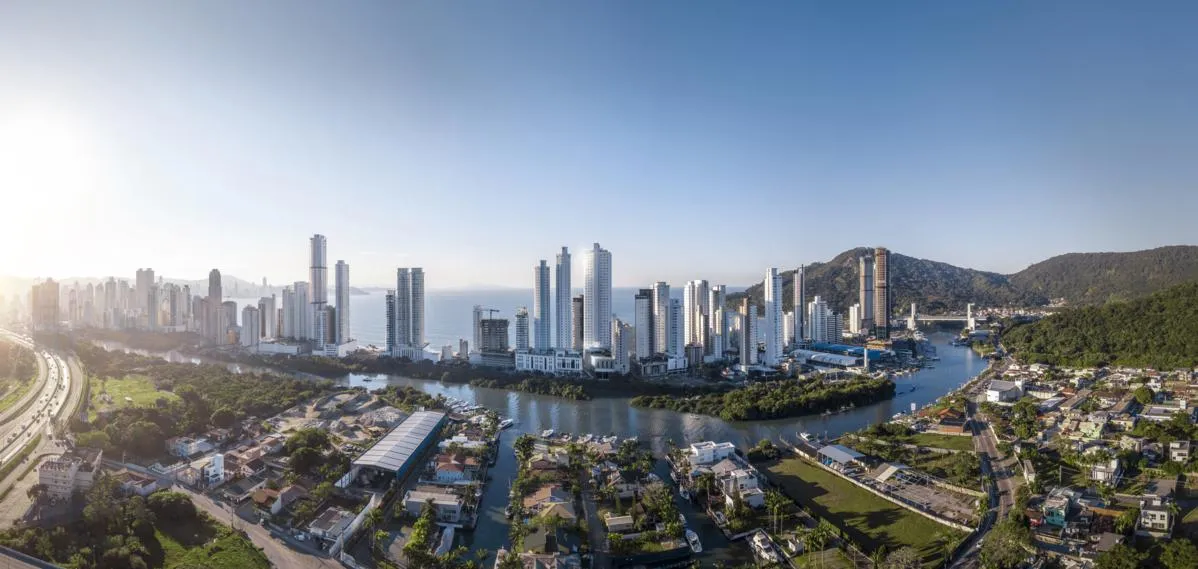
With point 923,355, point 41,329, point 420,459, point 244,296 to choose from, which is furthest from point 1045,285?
point 244,296

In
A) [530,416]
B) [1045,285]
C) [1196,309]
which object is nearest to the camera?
[530,416]

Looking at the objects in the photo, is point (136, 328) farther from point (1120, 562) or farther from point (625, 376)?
point (1120, 562)

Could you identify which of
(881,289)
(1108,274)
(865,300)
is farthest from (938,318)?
(1108,274)

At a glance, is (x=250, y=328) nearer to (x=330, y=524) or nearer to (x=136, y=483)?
(x=136, y=483)

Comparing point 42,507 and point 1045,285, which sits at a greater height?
point 1045,285

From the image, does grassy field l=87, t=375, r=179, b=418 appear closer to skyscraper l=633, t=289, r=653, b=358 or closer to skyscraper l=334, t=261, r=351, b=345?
skyscraper l=334, t=261, r=351, b=345

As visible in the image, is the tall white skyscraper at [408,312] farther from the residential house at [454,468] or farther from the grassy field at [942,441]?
the grassy field at [942,441]
